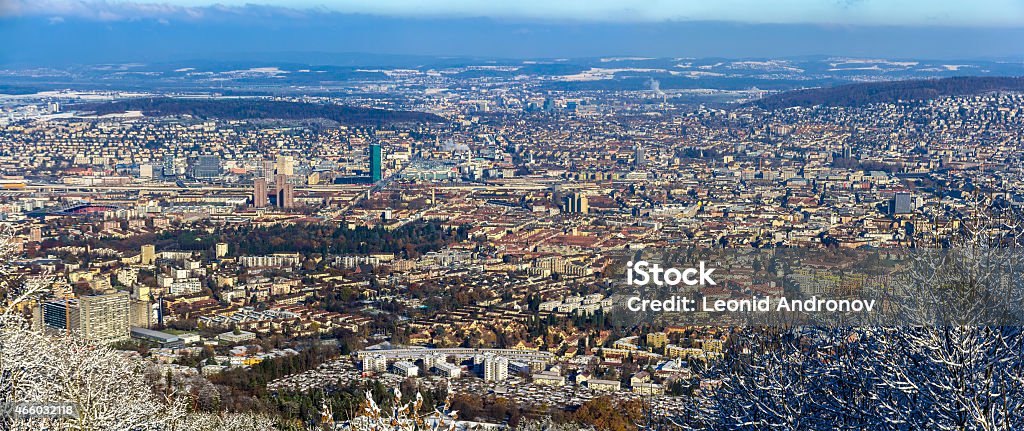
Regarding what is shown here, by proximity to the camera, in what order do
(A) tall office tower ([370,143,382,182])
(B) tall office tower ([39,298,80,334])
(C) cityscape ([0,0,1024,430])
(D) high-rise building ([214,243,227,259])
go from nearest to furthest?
(C) cityscape ([0,0,1024,430])
(B) tall office tower ([39,298,80,334])
(D) high-rise building ([214,243,227,259])
(A) tall office tower ([370,143,382,182])

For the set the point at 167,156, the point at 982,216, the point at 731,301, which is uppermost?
the point at 982,216

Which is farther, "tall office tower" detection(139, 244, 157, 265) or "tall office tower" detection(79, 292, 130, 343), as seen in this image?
"tall office tower" detection(139, 244, 157, 265)

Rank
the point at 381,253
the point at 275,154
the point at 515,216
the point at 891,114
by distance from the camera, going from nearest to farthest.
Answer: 1. the point at 381,253
2. the point at 515,216
3. the point at 275,154
4. the point at 891,114

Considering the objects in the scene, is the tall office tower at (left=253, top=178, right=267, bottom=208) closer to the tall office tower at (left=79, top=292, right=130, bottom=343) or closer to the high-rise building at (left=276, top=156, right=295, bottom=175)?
the high-rise building at (left=276, top=156, right=295, bottom=175)

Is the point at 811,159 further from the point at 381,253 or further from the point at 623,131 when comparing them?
the point at 381,253

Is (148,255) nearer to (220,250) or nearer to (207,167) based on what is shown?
(220,250)

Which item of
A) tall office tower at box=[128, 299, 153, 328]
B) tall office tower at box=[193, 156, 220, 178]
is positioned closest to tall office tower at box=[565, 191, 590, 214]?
tall office tower at box=[193, 156, 220, 178]

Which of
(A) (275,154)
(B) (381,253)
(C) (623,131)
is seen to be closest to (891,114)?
(C) (623,131)

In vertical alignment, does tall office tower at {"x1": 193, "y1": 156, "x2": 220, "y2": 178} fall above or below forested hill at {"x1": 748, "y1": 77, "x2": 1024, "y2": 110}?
below
